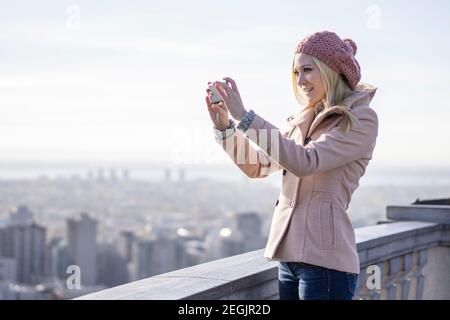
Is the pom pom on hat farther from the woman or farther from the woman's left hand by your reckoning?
the woman's left hand

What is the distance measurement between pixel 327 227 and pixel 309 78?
1.76 feet

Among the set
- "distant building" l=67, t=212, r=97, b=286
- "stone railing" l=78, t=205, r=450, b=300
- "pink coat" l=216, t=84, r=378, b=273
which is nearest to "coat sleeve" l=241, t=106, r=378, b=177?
"pink coat" l=216, t=84, r=378, b=273

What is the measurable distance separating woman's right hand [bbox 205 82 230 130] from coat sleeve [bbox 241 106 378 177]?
266 millimetres

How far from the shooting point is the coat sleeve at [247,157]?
2600mm

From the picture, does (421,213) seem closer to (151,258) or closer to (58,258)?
(151,258)

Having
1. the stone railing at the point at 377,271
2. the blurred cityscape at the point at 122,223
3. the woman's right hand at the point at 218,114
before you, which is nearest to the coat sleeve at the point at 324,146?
the woman's right hand at the point at 218,114

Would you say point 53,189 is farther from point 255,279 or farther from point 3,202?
point 255,279

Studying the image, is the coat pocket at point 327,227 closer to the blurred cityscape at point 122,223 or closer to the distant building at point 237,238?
the blurred cityscape at point 122,223

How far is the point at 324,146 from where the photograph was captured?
2.22 meters

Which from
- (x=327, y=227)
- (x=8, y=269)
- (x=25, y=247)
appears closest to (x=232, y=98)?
(x=327, y=227)

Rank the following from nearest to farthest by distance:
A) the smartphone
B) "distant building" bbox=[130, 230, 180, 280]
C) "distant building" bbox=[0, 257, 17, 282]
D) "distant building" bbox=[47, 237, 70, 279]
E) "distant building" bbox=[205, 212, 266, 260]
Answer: the smartphone < "distant building" bbox=[0, 257, 17, 282] < "distant building" bbox=[205, 212, 266, 260] < "distant building" bbox=[130, 230, 180, 280] < "distant building" bbox=[47, 237, 70, 279]

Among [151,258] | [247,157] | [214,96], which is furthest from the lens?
[151,258]

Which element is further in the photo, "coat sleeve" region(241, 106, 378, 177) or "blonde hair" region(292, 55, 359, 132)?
"blonde hair" region(292, 55, 359, 132)

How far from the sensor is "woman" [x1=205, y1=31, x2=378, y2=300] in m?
2.23
